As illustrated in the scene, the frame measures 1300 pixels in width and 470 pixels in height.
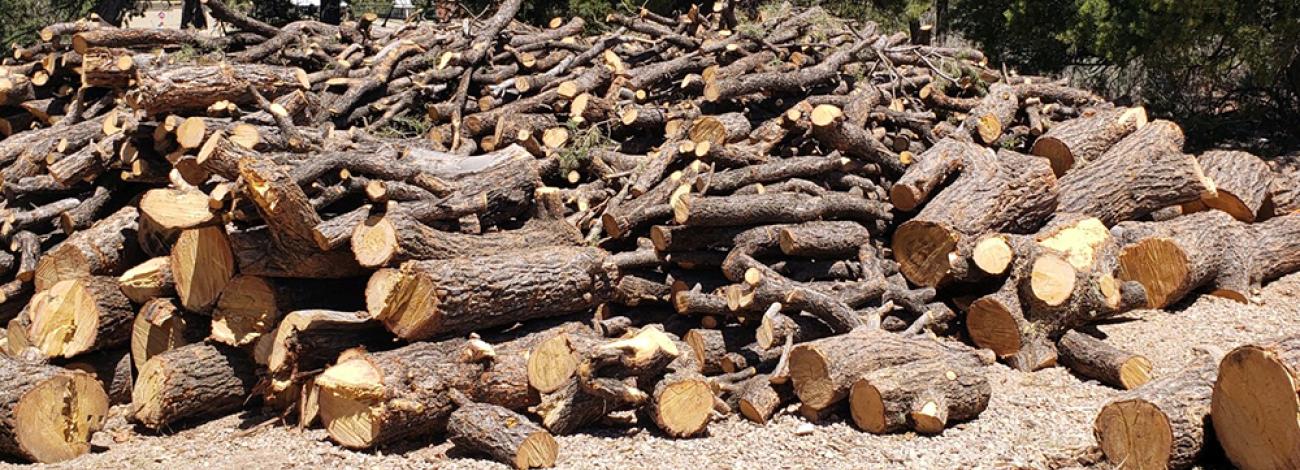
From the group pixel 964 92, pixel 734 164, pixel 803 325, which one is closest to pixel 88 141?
pixel 734 164

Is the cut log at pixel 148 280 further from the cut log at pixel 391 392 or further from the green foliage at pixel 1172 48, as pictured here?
the green foliage at pixel 1172 48

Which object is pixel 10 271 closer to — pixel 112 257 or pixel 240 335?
pixel 112 257

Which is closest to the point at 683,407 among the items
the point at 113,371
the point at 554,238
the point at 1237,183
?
the point at 554,238

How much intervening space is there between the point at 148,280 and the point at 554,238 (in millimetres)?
2145

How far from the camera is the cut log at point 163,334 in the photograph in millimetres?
6035

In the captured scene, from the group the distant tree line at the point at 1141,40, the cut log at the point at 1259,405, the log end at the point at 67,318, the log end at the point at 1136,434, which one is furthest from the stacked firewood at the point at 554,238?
the distant tree line at the point at 1141,40

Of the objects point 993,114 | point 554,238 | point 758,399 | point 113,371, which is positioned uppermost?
point 993,114

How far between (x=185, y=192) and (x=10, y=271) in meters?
1.87

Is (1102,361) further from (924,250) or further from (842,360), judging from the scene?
(842,360)

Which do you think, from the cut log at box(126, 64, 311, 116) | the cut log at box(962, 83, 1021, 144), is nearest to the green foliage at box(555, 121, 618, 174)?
the cut log at box(126, 64, 311, 116)

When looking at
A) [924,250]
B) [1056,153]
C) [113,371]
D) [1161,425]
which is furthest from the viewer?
[1056,153]

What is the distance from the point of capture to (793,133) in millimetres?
7793

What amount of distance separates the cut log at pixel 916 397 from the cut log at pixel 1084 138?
3.28 m

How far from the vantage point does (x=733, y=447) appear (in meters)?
5.52
